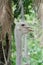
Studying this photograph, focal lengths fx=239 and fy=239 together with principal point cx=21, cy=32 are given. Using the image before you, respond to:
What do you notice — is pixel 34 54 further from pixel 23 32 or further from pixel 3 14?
pixel 23 32

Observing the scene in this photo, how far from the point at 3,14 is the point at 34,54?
0.87 metres

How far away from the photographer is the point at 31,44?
315cm

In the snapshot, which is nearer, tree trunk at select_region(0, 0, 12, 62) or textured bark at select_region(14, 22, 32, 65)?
textured bark at select_region(14, 22, 32, 65)

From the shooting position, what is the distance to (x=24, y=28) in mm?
1500

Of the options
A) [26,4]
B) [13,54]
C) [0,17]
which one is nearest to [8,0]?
[0,17]

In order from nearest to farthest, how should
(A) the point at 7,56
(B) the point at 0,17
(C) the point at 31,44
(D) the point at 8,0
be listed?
(B) the point at 0,17 < (D) the point at 8,0 < (A) the point at 7,56 < (C) the point at 31,44

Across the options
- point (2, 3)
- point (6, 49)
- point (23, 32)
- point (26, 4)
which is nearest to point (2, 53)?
point (6, 49)

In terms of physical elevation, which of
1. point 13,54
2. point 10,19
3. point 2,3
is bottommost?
point 13,54

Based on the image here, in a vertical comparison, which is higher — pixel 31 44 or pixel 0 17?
pixel 0 17

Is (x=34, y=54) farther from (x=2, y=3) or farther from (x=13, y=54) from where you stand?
(x=2, y=3)

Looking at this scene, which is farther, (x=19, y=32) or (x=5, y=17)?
(x=5, y=17)

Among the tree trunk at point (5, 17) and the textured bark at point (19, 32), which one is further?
the tree trunk at point (5, 17)

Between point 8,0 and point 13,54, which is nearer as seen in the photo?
point 8,0

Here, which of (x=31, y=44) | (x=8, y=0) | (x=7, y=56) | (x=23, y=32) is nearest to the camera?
(x=23, y=32)
